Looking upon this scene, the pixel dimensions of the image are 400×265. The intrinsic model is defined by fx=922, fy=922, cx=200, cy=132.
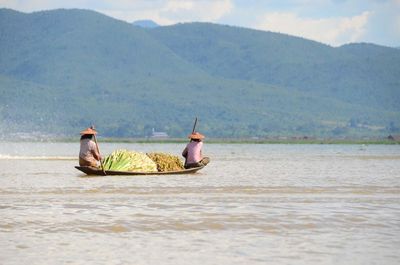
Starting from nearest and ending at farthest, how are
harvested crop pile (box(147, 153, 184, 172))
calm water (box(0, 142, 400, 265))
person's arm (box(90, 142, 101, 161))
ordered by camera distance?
calm water (box(0, 142, 400, 265)) → person's arm (box(90, 142, 101, 161)) → harvested crop pile (box(147, 153, 184, 172))

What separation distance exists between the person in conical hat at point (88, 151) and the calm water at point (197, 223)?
2771mm

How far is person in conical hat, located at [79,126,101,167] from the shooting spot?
104ft

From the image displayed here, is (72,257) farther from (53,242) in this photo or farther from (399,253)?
(399,253)

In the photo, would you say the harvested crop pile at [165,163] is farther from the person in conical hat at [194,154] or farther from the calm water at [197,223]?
the calm water at [197,223]

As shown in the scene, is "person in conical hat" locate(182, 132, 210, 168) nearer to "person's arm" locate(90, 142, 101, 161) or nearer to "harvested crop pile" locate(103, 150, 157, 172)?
"harvested crop pile" locate(103, 150, 157, 172)

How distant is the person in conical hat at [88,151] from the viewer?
31672 millimetres

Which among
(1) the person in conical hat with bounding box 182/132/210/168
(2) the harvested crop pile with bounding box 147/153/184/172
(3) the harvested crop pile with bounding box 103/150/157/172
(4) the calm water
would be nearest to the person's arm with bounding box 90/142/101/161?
(3) the harvested crop pile with bounding box 103/150/157/172

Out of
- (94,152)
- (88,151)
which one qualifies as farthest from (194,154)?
(88,151)

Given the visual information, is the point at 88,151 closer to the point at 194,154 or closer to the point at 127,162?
the point at 127,162

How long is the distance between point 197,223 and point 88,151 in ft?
48.6

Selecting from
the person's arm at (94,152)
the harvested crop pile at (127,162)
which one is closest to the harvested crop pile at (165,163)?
the harvested crop pile at (127,162)

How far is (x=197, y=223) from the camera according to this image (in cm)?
1756

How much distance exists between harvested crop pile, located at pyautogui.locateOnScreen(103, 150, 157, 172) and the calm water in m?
3.20

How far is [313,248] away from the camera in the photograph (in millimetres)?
14250
